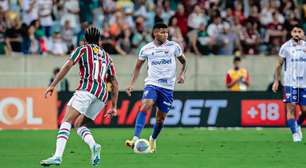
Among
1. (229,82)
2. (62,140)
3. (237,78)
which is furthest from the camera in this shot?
(237,78)

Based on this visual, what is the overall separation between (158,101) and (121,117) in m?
9.74

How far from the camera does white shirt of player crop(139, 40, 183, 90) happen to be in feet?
60.5

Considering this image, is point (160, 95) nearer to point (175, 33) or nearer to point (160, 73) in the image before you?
point (160, 73)

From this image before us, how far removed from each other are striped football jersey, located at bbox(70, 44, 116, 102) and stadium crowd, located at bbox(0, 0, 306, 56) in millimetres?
15445

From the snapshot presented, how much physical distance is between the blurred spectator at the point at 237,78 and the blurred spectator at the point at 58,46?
17.8 ft

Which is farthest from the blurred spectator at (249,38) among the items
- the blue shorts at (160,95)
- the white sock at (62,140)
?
the white sock at (62,140)

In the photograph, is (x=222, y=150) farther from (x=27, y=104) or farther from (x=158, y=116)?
(x=27, y=104)

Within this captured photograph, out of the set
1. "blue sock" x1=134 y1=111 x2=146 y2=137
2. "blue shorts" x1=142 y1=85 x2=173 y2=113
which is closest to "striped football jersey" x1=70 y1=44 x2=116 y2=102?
"blue sock" x1=134 y1=111 x2=146 y2=137

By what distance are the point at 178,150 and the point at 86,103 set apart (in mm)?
4330

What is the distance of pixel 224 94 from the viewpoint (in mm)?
28469

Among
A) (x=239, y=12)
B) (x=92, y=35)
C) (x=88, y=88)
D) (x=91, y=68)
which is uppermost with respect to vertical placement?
(x=92, y=35)

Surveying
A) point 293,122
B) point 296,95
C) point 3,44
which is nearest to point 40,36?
point 3,44

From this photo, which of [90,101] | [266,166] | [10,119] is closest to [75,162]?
[90,101]

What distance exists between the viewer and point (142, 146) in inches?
683
